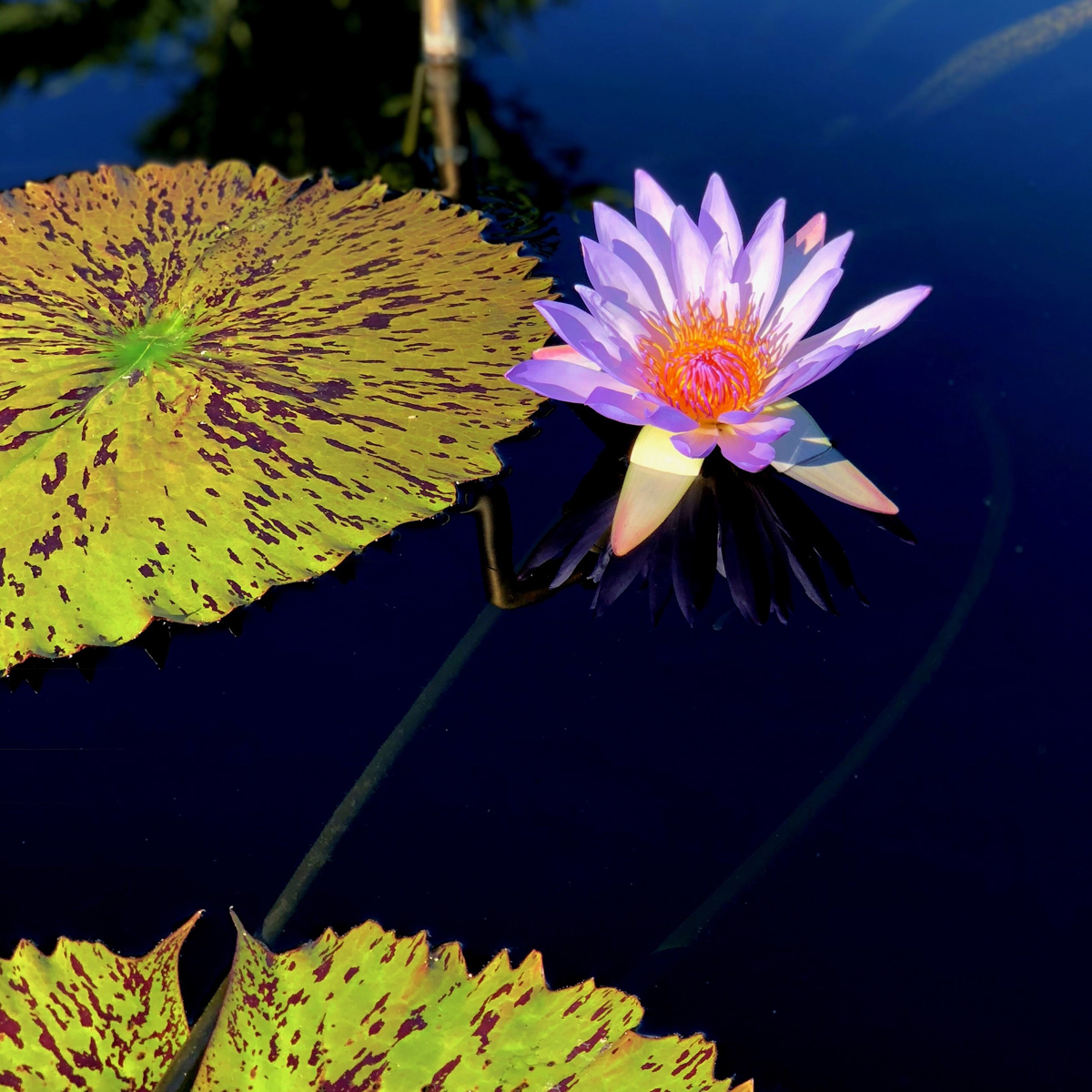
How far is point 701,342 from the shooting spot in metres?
1.55


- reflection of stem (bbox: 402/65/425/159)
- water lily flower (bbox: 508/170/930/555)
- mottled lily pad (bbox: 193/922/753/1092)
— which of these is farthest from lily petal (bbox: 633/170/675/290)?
mottled lily pad (bbox: 193/922/753/1092)

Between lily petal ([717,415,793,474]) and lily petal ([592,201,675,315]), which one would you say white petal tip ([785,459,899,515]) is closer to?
lily petal ([717,415,793,474])

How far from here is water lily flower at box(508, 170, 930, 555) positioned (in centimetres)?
144

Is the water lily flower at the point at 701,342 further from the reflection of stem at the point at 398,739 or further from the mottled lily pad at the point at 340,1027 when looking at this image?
the mottled lily pad at the point at 340,1027

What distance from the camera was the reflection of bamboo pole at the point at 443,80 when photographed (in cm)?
224

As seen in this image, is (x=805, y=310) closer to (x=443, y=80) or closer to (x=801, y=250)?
(x=801, y=250)

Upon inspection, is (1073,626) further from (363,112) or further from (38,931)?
(363,112)

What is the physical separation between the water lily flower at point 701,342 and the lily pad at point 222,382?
0.58 feet

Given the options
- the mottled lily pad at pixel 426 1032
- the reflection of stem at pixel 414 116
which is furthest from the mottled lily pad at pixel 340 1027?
the reflection of stem at pixel 414 116

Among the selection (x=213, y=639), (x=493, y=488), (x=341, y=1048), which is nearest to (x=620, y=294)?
(x=493, y=488)

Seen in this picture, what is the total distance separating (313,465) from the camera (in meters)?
1.44

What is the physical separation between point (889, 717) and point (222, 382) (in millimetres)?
1028

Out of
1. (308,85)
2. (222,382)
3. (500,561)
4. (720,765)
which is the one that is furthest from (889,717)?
(308,85)

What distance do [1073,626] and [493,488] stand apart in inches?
32.2
